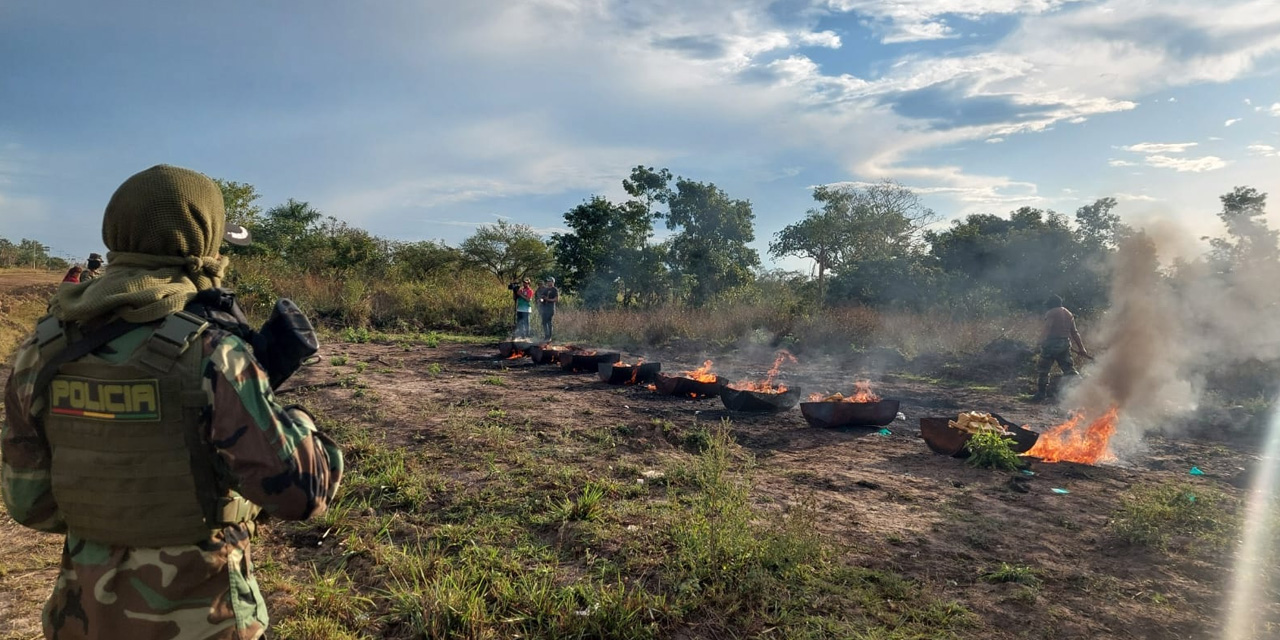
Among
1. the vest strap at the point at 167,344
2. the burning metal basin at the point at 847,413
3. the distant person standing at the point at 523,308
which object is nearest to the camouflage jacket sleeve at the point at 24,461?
the vest strap at the point at 167,344

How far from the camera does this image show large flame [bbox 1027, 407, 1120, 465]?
6410 mm

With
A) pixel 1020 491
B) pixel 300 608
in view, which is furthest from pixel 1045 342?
pixel 300 608

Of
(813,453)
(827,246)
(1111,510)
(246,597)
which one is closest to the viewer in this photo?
(246,597)

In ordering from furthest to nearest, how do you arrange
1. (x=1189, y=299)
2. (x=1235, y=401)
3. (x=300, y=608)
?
1. (x=1189, y=299)
2. (x=1235, y=401)
3. (x=300, y=608)

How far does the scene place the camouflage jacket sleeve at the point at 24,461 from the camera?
61.7 inches

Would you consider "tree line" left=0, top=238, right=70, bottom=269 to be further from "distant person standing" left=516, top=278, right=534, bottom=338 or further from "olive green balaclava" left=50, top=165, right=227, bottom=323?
"olive green balaclava" left=50, top=165, right=227, bottom=323

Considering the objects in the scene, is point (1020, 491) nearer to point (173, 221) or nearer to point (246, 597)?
point (246, 597)

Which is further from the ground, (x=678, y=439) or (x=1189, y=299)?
(x=1189, y=299)

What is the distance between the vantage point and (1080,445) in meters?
6.57

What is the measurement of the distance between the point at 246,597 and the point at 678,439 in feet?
16.7

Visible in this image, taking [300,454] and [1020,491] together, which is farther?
[1020,491]

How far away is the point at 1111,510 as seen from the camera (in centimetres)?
488

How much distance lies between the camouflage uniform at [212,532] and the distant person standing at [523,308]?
47.4 feet

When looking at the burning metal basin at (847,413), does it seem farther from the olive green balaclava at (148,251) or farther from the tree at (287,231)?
the tree at (287,231)
